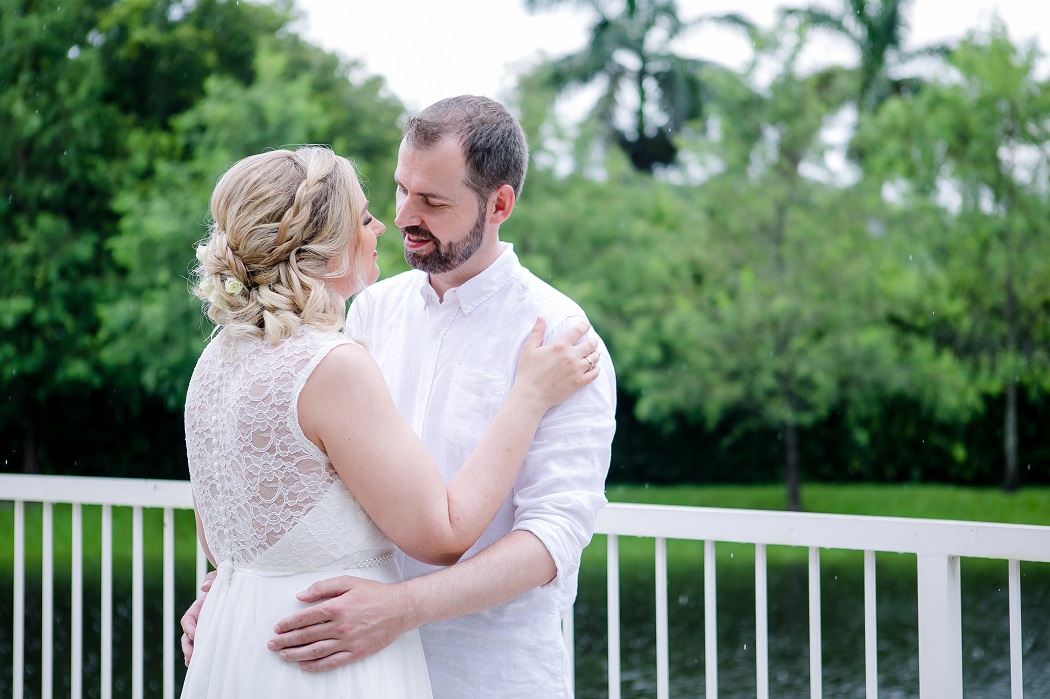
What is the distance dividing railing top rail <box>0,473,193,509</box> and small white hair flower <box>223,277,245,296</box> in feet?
3.07

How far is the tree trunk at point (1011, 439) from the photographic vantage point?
44.6ft

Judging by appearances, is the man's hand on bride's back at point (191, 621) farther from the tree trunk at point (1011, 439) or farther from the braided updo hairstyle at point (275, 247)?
the tree trunk at point (1011, 439)

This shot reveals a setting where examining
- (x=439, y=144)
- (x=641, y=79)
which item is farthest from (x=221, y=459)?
(x=641, y=79)

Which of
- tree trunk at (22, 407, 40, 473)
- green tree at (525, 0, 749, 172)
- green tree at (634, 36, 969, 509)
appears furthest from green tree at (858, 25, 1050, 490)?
tree trunk at (22, 407, 40, 473)

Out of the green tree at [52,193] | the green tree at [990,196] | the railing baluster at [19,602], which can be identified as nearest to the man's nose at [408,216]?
the railing baluster at [19,602]

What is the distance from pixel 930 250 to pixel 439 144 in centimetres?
1297

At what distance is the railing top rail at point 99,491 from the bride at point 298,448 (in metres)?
0.83

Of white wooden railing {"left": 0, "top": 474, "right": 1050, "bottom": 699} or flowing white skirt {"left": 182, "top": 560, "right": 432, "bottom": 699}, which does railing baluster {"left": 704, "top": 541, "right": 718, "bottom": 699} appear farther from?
flowing white skirt {"left": 182, "top": 560, "right": 432, "bottom": 699}

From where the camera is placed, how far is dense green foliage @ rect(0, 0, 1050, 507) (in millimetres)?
12383

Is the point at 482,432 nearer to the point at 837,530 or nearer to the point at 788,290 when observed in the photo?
the point at 837,530

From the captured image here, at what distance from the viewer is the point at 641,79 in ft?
63.8

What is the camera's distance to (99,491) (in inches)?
91.7

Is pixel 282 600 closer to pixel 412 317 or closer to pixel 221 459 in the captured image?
pixel 221 459

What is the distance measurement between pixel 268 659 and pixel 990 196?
554 inches
